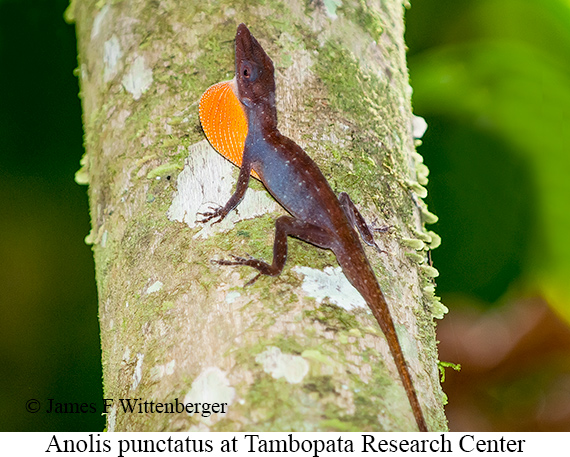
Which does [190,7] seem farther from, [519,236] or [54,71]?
[519,236]

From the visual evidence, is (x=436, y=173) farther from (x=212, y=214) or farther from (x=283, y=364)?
(x=283, y=364)

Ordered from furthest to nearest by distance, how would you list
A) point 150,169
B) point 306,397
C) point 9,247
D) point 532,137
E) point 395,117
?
point 9,247
point 532,137
point 395,117
point 150,169
point 306,397

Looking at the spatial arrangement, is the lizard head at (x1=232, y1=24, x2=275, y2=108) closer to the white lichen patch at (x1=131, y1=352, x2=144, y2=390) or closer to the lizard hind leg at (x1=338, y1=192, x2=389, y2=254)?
the lizard hind leg at (x1=338, y1=192, x2=389, y2=254)

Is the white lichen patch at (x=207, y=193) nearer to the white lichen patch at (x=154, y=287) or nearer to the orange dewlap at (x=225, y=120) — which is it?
the orange dewlap at (x=225, y=120)

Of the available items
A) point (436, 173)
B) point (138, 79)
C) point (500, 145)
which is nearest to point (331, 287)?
point (138, 79)

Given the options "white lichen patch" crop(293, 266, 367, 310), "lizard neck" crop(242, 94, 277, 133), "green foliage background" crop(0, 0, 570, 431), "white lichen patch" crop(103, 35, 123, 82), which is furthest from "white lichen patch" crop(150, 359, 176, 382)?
"green foliage background" crop(0, 0, 570, 431)

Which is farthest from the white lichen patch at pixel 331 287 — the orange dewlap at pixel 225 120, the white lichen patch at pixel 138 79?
the white lichen patch at pixel 138 79

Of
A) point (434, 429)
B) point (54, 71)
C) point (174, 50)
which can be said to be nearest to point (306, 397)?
point (434, 429)
